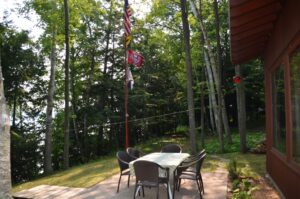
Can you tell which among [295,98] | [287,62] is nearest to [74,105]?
[287,62]

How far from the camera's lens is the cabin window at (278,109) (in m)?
5.13

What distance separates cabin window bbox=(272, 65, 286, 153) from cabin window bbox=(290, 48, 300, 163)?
0.76m

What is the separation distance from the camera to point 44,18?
12227 mm

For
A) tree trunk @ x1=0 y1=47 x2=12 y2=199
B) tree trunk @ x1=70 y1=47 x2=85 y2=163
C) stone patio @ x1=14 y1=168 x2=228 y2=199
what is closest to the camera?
tree trunk @ x1=0 y1=47 x2=12 y2=199

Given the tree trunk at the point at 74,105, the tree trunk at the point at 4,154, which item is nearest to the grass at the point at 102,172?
the tree trunk at the point at 4,154

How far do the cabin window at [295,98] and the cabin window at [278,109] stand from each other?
76cm

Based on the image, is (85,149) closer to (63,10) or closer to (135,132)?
(135,132)

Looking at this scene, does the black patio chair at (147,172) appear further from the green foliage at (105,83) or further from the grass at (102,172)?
the green foliage at (105,83)

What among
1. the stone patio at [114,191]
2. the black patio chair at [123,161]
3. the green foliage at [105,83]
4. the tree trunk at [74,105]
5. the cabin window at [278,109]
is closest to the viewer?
the cabin window at [278,109]

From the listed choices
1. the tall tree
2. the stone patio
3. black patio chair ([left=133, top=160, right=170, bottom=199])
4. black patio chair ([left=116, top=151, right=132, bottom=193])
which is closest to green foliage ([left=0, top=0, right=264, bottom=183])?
the stone patio

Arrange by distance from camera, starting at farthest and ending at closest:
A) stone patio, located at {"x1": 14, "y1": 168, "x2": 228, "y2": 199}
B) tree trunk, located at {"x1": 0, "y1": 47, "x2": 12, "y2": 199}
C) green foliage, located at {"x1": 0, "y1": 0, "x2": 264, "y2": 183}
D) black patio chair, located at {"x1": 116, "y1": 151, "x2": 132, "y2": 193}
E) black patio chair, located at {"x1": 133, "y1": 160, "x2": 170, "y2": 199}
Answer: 1. green foliage, located at {"x1": 0, "y1": 0, "x2": 264, "y2": 183}
2. black patio chair, located at {"x1": 116, "y1": 151, "x2": 132, "y2": 193}
3. stone patio, located at {"x1": 14, "y1": 168, "x2": 228, "y2": 199}
4. black patio chair, located at {"x1": 133, "y1": 160, "x2": 170, "y2": 199}
5. tree trunk, located at {"x1": 0, "y1": 47, "x2": 12, "y2": 199}

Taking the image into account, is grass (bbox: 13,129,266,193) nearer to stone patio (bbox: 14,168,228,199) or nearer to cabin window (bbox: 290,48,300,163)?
stone patio (bbox: 14,168,228,199)

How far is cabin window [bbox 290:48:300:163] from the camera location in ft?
13.1

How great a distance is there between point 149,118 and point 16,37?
8.23m
